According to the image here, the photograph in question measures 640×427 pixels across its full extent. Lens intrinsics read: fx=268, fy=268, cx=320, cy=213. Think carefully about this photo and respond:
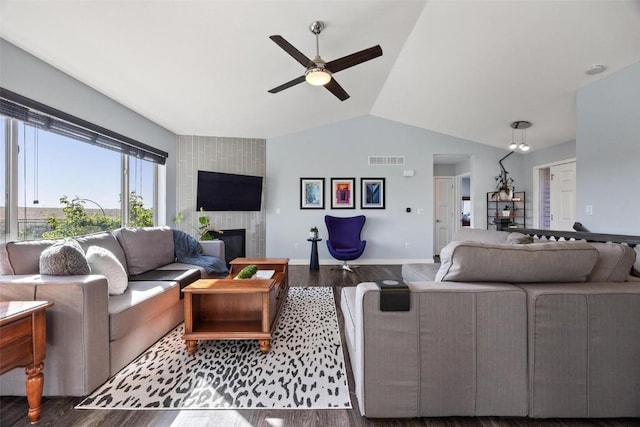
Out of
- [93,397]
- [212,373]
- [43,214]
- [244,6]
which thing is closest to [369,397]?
[212,373]

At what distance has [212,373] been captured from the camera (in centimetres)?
184

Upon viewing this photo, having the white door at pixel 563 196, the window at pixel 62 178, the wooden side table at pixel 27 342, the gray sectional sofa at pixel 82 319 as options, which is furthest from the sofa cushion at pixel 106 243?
the white door at pixel 563 196

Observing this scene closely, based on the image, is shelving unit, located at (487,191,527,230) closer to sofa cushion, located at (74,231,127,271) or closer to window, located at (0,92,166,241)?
sofa cushion, located at (74,231,127,271)

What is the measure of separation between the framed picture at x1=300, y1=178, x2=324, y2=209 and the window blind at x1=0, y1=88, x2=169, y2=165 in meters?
2.73

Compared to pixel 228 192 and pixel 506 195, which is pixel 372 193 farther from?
pixel 228 192

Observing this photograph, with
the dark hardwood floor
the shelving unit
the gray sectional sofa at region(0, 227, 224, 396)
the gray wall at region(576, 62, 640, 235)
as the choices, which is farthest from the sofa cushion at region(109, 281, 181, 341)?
the shelving unit

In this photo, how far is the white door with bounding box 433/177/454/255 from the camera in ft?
21.7

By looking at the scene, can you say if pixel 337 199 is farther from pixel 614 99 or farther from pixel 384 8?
pixel 614 99

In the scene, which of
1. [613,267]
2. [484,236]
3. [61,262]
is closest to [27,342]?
[61,262]

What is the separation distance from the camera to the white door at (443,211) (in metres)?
6.61

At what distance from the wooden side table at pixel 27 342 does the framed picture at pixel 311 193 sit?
13.8 ft

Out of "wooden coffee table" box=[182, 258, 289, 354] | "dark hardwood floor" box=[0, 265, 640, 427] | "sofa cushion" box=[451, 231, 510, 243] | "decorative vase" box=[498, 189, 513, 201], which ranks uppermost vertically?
"decorative vase" box=[498, 189, 513, 201]

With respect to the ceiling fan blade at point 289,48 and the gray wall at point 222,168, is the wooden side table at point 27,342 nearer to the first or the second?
the ceiling fan blade at point 289,48

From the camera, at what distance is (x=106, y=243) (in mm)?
2660
